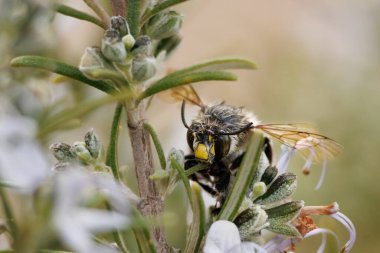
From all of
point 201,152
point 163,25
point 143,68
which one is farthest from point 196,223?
point 163,25

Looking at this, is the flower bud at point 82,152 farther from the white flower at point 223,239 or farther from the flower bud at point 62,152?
the white flower at point 223,239

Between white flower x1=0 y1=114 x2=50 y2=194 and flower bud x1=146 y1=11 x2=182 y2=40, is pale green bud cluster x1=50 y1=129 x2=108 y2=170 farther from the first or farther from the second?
white flower x1=0 y1=114 x2=50 y2=194

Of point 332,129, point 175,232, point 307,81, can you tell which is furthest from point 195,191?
point 307,81

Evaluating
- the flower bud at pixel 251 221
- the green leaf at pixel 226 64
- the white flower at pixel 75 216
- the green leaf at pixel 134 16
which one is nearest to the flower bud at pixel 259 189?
the flower bud at pixel 251 221

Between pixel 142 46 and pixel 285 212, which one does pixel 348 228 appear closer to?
pixel 285 212

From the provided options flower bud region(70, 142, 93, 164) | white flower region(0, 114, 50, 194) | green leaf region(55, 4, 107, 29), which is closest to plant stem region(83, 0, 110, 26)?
green leaf region(55, 4, 107, 29)
